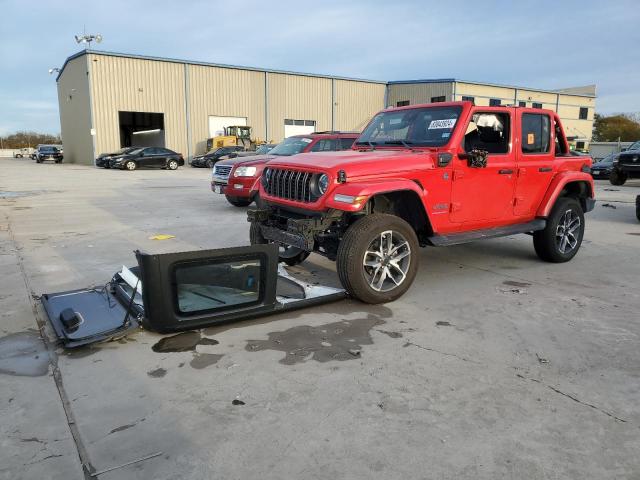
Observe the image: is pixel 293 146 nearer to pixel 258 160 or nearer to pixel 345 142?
pixel 258 160

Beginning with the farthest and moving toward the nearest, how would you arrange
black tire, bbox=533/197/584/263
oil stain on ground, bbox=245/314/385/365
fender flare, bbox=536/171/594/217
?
black tire, bbox=533/197/584/263
fender flare, bbox=536/171/594/217
oil stain on ground, bbox=245/314/385/365

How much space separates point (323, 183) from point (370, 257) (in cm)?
83

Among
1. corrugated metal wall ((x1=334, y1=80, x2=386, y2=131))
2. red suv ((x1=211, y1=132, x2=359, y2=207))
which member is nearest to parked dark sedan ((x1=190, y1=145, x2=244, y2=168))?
corrugated metal wall ((x1=334, y1=80, x2=386, y2=131))

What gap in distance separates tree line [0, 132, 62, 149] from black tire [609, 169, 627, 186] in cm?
8238

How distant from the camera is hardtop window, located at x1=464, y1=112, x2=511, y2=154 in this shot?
5.47 meters

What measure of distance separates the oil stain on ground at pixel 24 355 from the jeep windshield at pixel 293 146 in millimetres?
7627

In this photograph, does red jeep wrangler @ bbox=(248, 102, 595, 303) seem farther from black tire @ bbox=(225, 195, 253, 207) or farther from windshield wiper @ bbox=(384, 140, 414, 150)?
black tire @ bbox=(225, 195, 253, 207)

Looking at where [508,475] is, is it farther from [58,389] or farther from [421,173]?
[421,173]

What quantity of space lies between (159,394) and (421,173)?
10.4 ft

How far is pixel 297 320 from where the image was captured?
4.30 m

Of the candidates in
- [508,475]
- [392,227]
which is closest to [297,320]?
[392,227]

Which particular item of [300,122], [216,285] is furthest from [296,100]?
[216,285]

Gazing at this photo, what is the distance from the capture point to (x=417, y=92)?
4344cm

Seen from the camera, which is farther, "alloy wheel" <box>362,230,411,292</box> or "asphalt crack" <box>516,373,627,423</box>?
"alloy wheel" <box>362,230,411,292</box>
